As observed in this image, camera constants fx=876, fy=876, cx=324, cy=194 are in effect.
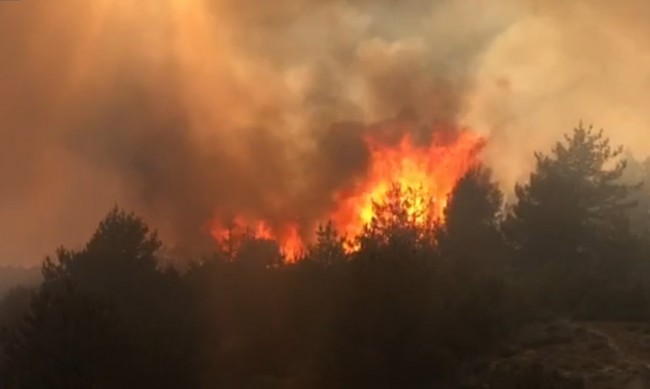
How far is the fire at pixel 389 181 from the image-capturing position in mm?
63125

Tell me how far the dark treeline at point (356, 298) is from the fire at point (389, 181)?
12496 mm

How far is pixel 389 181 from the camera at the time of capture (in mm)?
65062

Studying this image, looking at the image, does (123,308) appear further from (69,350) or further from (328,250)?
(328,250)

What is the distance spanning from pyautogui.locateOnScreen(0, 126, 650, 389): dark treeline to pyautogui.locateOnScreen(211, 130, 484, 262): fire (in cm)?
1250

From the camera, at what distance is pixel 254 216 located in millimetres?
68375

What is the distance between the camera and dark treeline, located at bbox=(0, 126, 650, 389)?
2678 cm

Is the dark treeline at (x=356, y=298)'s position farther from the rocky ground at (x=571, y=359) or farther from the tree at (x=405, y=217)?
the rocky ground at (x=571, y=359)

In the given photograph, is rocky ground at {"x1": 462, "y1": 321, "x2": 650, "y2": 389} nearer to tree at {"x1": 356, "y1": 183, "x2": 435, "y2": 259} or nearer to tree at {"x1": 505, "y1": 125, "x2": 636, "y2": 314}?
tree at {"x1": 505, "y1": 125, "x2": 636, "y2": 314}

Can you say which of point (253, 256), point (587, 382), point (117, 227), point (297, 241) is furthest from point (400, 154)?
point (587, 382)

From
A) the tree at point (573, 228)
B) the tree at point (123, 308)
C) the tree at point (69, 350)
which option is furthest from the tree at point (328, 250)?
the tree at point (69, 350)

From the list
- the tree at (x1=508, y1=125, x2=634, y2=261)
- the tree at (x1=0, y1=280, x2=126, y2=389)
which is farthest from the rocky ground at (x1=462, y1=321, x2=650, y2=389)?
the tree at (x1=0, y1=280, x2=126, y2=389)

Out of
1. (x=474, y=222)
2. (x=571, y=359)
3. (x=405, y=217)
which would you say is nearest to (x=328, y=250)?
(x=474, y=222)

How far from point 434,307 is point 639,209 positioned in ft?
80.6

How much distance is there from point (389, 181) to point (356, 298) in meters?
36.2
